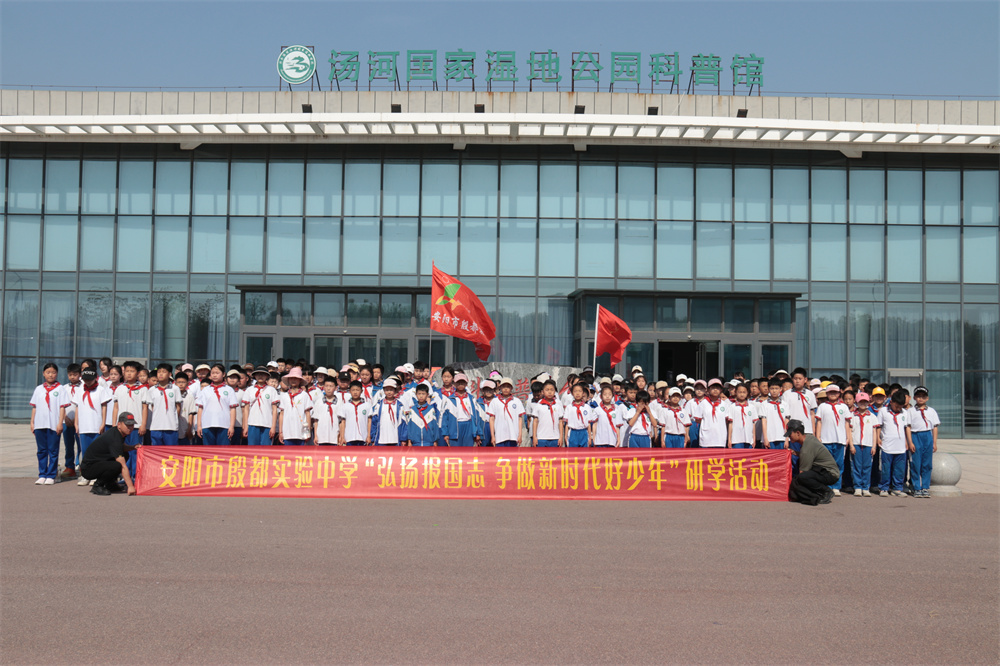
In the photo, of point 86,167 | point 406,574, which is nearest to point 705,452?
point 406,574

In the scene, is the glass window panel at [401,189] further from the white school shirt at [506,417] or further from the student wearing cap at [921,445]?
the student wearing cap at [921,445]

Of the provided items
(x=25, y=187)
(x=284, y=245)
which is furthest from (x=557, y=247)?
(x=25, y=187)

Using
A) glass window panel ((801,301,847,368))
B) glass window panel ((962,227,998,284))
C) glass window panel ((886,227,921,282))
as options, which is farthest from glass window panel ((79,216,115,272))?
glass window panel ((962,227,998,284))

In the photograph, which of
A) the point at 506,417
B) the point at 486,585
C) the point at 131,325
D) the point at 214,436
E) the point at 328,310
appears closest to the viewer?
the point at 486,585

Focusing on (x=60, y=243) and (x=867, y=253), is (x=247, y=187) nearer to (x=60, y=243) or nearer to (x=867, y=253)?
(x=60, y=243)

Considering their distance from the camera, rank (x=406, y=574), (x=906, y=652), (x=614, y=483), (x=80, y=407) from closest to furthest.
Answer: (x=906, y=652) → (x=406, y=574) → (x=614, y=483) → (x=80, y=407)

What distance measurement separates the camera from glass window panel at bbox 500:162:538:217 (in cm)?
2284

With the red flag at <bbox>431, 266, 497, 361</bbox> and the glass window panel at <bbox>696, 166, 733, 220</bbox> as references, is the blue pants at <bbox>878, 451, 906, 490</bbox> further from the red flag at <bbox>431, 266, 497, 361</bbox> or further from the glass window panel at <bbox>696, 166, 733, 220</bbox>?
the glass window panel at <bbox>696, 166, 733, 220</bbox>

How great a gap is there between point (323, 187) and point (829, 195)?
14.5m

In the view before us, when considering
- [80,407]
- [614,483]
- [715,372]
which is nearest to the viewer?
[614,483]

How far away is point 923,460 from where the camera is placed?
1202 cm

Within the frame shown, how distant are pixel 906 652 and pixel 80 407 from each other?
1110cm

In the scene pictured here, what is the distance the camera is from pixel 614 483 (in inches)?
429

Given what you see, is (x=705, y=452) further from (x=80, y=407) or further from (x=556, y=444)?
(x=80, y=407)
